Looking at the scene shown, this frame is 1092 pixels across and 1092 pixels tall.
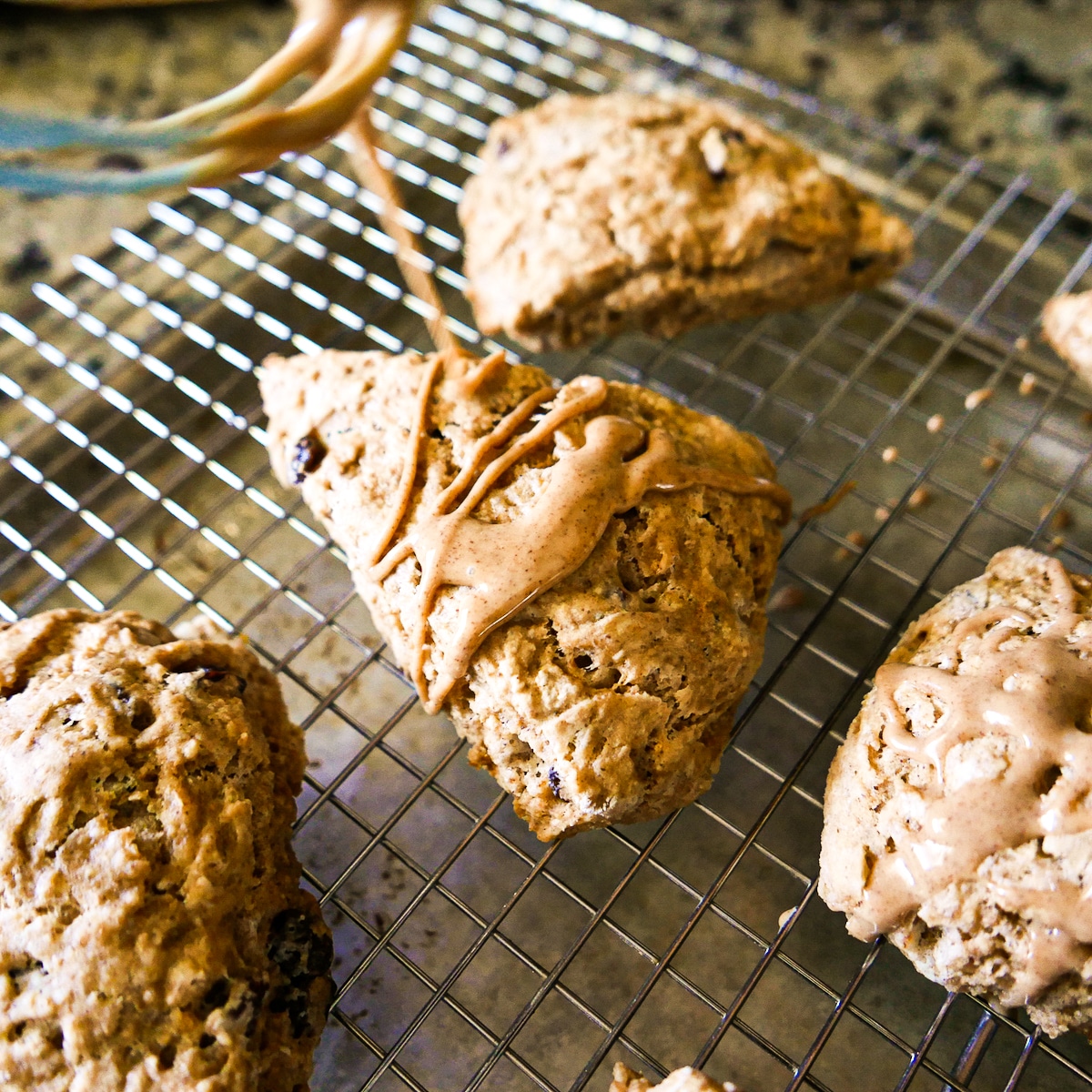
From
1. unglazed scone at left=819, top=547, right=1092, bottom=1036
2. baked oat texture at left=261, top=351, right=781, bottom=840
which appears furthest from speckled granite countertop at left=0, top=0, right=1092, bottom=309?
unglazed scone at left=819, top=547, right=1092, bottom=1036

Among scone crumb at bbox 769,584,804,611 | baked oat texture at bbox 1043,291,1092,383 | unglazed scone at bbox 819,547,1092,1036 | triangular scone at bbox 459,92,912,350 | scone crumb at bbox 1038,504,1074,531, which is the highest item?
triangular scone at bbox 459,92,912,350

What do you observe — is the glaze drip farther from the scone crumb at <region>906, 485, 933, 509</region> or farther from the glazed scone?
the scone crumb at <region>906, 485, 933, 509</region>

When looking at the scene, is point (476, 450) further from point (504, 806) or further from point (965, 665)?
point (965, 665)

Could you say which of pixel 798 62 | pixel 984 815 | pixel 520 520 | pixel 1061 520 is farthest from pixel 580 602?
pixel 798 62

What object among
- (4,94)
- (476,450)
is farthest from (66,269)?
(476,450)

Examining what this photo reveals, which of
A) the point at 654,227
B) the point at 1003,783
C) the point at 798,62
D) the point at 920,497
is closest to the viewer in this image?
the point at 1003,783

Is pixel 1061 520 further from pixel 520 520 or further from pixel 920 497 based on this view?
pixel 520 520
